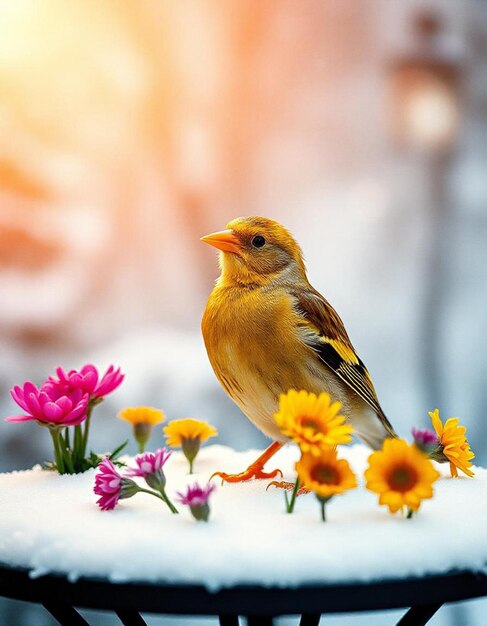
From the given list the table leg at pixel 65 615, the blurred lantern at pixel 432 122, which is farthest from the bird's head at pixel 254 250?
the blurred lantern at pixel 432 122

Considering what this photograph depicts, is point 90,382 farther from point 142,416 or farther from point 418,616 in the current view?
point 418,616

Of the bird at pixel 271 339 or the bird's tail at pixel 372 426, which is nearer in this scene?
the bird at pixel 271 339

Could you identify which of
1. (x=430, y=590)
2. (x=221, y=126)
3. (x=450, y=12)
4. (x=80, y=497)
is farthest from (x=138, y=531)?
(x=450, y=12)

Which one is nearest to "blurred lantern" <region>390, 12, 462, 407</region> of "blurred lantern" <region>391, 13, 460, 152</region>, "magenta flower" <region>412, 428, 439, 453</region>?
"blurred lantern" <region>391, 13, 460, 152</region>

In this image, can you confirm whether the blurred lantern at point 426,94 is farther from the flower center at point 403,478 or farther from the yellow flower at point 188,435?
the flower center at point 403,478

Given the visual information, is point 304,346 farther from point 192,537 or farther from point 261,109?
point 261,109

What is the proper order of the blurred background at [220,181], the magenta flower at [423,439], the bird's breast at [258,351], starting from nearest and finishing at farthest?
the magenta flower at [423,439] < the bird's breast at [258,351] < the blurred background at [220,181]
